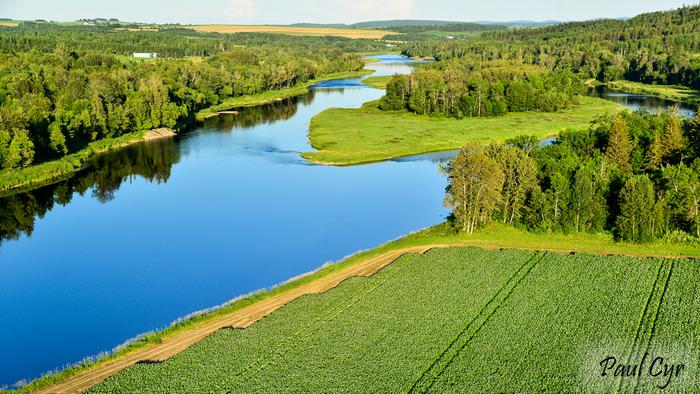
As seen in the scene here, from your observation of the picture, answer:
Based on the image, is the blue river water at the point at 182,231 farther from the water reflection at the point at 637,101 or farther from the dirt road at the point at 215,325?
the water reflection at the point at 637,101

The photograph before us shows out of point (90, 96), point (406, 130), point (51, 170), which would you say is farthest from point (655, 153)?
point (90, 96)

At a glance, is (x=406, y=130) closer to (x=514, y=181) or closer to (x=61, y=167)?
(x=514, y=181)

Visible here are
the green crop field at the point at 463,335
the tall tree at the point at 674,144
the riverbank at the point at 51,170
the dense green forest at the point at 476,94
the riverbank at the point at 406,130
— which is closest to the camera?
the green crop field at the point at 463,335

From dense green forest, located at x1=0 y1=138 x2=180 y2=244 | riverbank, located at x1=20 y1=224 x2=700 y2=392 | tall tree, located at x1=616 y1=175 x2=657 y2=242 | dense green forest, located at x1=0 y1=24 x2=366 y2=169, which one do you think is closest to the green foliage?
riverbank, located at x1=20 y1=224 x2=700 y2=392

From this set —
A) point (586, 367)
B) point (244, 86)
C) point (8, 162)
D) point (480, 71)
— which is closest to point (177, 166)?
point (8, 162)

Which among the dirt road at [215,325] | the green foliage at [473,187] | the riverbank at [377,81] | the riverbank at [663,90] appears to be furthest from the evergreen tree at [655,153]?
the riverbank at [377,81]
